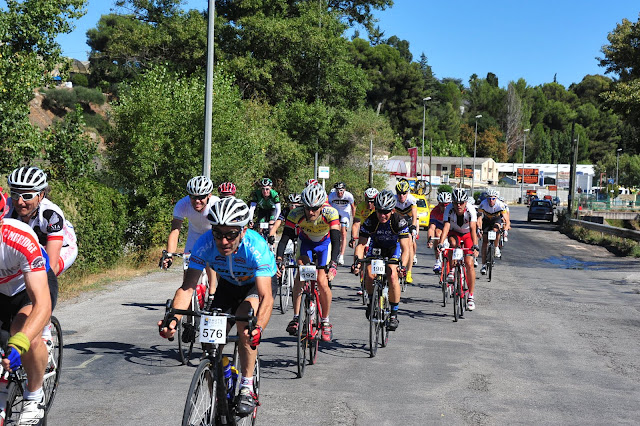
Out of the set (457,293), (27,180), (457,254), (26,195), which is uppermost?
(27,180)

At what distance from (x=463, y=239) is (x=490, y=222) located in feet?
17.0

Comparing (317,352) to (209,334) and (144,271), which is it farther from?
(144,271)

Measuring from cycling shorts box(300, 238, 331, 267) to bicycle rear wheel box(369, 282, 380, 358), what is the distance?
0.77 metres

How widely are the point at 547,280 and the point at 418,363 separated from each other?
10956 mm

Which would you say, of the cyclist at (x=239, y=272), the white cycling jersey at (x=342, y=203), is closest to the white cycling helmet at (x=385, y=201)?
the cyclist at (x=239, y=272)

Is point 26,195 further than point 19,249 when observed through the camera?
Yes

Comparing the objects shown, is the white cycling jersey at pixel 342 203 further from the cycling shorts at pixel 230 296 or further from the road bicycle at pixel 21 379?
the cycling shorts at pixel 230 296

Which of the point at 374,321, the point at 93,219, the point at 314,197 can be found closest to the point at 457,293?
the point at 374,321

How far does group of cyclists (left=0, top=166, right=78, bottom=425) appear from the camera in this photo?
14.5ft

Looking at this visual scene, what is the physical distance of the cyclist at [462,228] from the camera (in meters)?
12.5

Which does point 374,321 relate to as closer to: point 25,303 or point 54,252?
point 54,252

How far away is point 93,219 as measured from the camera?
1636 cm

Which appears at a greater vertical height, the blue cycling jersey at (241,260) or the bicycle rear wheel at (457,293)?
the blue cycling jersey at (241,260)

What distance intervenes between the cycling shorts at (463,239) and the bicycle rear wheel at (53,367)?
25.9 ft
